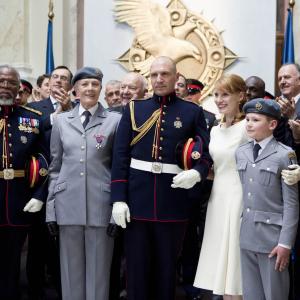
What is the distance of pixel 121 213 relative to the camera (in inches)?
123

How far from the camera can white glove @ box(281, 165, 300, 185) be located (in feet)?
9.32

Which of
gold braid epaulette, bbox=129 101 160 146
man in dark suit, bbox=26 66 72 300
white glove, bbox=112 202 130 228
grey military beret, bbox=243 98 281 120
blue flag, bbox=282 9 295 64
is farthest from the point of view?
blue flag, bbox=282 9 295 64

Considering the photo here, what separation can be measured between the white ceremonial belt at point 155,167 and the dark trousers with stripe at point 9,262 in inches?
32.2

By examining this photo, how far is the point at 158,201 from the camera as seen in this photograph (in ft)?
10.5

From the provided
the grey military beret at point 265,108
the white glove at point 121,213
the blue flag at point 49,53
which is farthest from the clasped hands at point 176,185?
the blue flag at point 49,53

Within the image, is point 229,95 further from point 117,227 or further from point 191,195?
point 117,227

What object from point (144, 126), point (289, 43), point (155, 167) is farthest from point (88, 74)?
point (289, 43)

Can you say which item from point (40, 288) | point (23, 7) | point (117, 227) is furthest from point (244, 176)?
point (23, 7)

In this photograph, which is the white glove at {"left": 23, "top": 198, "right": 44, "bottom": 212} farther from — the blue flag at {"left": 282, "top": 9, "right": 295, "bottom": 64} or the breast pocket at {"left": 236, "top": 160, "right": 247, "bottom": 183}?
the blue flag at {"left": 282, "top": 9, "right": 295, "bottom": 64}

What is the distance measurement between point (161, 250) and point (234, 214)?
43 centimetres

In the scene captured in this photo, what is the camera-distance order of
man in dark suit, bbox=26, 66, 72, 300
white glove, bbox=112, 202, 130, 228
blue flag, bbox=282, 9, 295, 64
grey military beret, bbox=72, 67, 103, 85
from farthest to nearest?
blue flag, bbox=282, 9, 295, 64 < man in dark suit, bbox=26, 66, 72, 300 < grey military beret, bbox=72, 67, 103, 85 < white glove, bbox=112, 202, 130, 228

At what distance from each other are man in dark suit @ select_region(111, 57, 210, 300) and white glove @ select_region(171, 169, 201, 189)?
5cm

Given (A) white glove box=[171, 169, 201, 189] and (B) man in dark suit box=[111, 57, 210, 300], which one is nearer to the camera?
(A) white glove box=[171, 169, 201, 189]

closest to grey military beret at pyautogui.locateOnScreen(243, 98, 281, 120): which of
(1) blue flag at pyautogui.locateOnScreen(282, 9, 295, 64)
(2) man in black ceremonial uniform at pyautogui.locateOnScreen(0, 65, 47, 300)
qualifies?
(2) man in black ceremonial uniform at pyautogui.locateOnScreen(0, 65, 47, 300)
